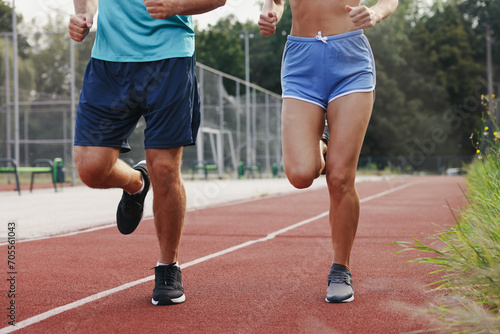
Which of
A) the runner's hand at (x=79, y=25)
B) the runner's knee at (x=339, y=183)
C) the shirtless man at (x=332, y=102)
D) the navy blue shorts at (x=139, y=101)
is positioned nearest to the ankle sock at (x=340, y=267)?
the shirtless man at (x=332, y=102)

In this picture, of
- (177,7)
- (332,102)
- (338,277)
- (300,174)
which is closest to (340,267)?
(338,277)

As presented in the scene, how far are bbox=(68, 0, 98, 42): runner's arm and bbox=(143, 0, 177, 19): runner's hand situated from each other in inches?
25.1

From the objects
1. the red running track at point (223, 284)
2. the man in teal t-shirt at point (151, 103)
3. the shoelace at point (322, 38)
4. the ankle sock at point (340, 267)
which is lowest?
the red running track at point (223, 284)

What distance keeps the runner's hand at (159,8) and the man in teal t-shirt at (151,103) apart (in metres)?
0.10

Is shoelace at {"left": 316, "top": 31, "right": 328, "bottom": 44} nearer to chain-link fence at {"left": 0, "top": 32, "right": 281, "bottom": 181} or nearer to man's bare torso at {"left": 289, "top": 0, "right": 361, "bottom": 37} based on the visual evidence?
man's bare torso at {"left": 289, "top": 0, "right": 361, "bottom": 37}

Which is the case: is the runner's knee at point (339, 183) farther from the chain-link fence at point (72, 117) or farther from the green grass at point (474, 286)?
the chain-link fence at point (72, 117)

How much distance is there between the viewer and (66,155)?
19.9 metres

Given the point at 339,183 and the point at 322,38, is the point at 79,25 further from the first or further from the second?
the point at 339,183

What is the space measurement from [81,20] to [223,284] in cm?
185

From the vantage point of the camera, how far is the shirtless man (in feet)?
13.0

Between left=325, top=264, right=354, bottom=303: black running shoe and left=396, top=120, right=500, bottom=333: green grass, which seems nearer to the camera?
left=396, top=120, right=500, bottom=333: green grass

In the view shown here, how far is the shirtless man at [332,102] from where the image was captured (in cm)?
395

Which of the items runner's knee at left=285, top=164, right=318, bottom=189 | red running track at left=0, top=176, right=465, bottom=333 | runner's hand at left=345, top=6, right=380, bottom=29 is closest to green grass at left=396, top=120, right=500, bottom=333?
red running track at left=0, top=176, right=465, bottom=333

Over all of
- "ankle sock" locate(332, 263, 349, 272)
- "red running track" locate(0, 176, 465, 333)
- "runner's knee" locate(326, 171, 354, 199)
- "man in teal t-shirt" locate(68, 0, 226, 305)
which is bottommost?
"red running track" locate(0, 176, 465, 333)
